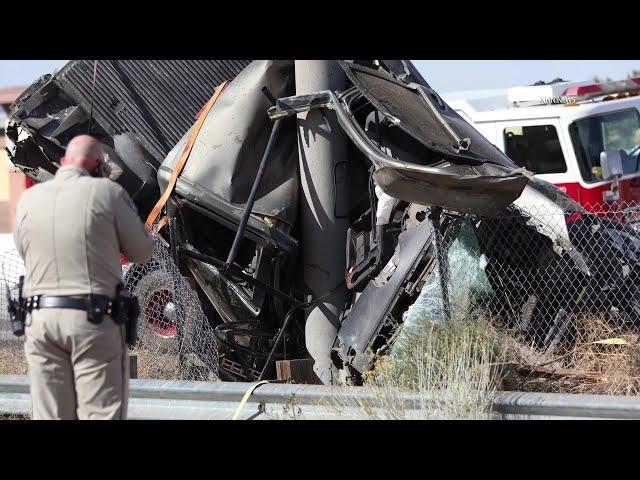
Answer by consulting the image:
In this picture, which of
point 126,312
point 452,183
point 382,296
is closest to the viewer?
point 126,312

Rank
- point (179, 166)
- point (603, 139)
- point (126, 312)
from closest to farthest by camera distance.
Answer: point (126, 312) < point (179, 166) < point (603, 139)

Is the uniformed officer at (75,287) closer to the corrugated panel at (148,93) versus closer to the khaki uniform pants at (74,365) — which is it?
the khaki uniform pants at (74,365)

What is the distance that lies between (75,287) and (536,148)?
29.9ft

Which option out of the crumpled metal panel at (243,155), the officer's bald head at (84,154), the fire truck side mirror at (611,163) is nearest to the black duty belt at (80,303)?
the officer's bald head at (84,154)

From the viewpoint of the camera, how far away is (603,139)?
12984 millimetres

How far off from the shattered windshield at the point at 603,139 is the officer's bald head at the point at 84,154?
8.73m


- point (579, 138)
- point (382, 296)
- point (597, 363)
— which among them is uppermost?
point (579, 138)

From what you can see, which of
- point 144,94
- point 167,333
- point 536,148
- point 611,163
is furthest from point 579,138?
point 167,333

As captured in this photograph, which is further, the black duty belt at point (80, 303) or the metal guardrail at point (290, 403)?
the metal guardrail at point (290, 403)

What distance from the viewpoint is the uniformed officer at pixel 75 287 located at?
196 inches

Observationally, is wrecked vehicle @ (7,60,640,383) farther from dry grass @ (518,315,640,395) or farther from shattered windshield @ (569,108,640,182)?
shattered windshield @ (569,108,640,182)

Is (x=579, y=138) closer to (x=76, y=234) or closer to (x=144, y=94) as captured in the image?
(x=144, y=94)
